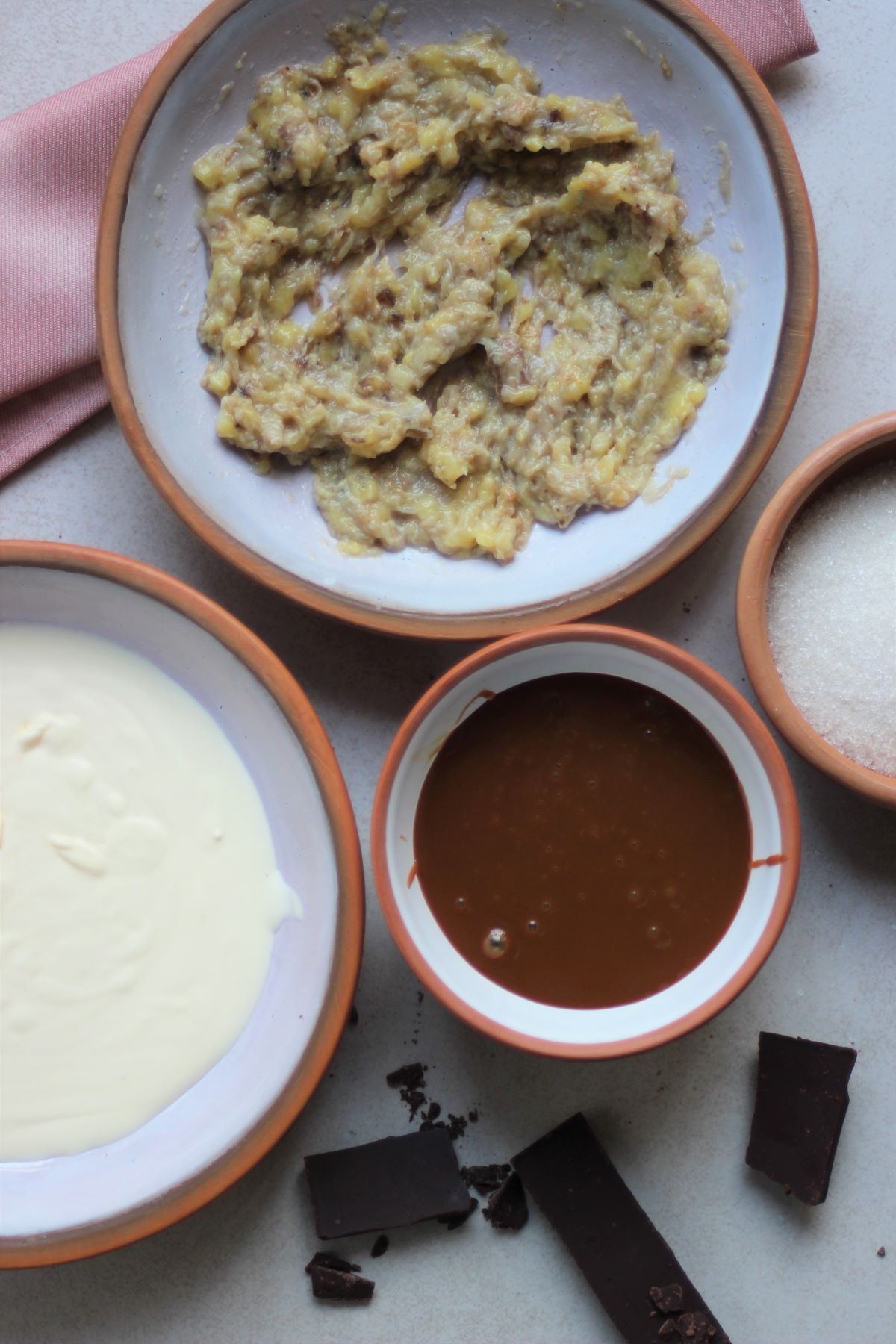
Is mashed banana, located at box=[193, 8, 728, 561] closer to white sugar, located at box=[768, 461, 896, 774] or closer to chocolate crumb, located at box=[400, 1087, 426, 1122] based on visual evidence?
white sugar, located at box=[768, 461, 896, 774]

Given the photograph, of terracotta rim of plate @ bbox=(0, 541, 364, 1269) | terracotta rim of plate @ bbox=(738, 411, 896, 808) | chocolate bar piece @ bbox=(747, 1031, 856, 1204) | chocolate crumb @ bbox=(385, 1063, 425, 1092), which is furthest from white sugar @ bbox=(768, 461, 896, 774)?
chocolate crumb @ bbox=(385, 1063, 425, 1092)

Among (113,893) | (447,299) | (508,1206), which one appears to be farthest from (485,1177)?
(447,299)

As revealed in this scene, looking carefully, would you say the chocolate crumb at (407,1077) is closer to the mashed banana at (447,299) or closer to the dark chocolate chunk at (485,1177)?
the dark chocolate chunk at (485,1177)

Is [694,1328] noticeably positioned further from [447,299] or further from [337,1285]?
[447,299]

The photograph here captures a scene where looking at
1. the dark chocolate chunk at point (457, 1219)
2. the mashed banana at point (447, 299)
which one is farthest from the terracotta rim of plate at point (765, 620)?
the dark chocolate chunk at point (457, 1219)

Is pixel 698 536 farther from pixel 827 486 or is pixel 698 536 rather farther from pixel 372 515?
pixel 372 515

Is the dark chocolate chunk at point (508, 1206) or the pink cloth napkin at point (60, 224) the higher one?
the pink cloth napkin at point (60, 224)
